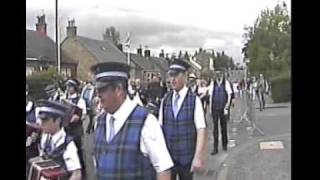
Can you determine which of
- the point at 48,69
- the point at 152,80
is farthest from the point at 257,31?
the point at 48,69

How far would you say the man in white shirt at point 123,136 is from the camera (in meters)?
3.69

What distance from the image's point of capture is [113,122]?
3787 mm

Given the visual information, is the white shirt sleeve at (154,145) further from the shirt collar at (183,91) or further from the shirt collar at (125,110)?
the shirt collar at (183,91)

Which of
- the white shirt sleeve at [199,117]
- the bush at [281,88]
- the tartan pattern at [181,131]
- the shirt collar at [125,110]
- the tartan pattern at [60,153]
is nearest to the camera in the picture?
the bush at [281,88]

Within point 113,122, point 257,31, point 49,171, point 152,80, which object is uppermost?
point 257,31

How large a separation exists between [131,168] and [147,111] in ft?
1.12

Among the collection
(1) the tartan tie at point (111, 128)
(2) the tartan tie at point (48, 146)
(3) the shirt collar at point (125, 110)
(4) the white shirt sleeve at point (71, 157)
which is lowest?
(4) the white shirt sleeve at point (71, 157)

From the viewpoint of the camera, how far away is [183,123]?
13.0 ft

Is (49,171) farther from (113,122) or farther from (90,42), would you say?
(90,42)

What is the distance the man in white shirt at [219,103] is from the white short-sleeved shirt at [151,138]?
399 millimetres

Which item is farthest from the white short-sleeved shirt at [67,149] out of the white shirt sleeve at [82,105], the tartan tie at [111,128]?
the tartan tie at [111,128]

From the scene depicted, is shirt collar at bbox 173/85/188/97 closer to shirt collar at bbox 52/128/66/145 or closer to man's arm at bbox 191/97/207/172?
man's arm at bbox 191/97/207/172

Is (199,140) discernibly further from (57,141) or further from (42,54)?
(42,54)
